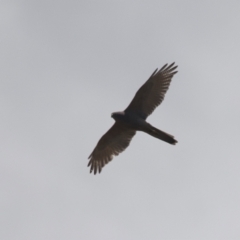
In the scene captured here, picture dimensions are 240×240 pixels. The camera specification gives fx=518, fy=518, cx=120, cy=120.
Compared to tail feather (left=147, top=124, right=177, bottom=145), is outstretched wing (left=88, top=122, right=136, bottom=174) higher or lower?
lower

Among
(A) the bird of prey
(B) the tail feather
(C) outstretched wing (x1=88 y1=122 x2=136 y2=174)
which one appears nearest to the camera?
(B) the tail feather

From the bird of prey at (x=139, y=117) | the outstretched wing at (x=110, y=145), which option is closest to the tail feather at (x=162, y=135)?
the bird of prey at (x=139, y=117)

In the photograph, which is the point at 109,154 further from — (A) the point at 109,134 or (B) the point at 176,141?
(B) the point at 176,141

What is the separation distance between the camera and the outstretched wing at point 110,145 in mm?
19797

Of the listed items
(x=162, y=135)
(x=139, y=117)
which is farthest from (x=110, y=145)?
(x=162, y=135)

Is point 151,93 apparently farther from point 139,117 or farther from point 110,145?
point 110,145

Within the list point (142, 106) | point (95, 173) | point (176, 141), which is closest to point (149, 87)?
point (142, 106)

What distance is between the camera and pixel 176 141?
18188mm

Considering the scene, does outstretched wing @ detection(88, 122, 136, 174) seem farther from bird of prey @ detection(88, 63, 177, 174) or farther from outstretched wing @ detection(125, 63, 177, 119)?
outstretched wing @ detection(125, 63, 177, 119)

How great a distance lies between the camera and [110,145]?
2011cm

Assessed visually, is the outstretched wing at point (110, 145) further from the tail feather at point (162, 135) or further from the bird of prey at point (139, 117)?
the tail feather at point (162, 135)

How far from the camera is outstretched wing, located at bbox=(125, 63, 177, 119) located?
18.9 meters

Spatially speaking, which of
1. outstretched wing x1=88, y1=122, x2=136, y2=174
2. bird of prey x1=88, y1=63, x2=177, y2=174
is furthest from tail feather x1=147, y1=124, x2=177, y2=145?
outstretched wing x1=88, y1=122, x2=136, y2=174

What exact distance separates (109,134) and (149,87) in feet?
8.11
